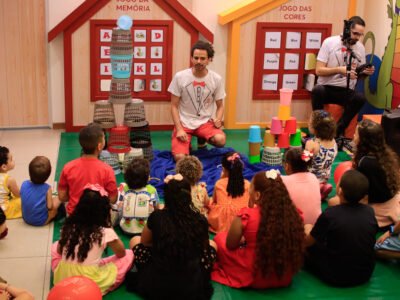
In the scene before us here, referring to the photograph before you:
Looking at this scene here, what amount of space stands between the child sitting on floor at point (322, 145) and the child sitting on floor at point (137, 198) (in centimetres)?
155

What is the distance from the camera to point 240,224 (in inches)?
128

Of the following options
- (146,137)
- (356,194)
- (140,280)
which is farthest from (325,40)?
(140,280)

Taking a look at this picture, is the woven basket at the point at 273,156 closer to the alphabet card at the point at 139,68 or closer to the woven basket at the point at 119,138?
the woven basket at the point at 119,138

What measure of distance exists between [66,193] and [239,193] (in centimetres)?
127

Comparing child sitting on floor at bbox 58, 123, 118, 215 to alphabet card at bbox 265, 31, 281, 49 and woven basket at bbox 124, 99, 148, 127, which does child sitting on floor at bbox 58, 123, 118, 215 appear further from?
alphabet card at bbox 265, 31, 281, 49

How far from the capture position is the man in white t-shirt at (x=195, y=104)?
5.82 m

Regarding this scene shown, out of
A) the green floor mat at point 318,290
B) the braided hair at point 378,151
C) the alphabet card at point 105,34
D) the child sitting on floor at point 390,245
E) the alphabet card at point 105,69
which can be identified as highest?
the alphabet card at point 105,34

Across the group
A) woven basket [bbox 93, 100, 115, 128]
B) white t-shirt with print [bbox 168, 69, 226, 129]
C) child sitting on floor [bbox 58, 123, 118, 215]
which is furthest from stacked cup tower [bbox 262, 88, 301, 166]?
child sitting on floor [bbox 58, 123, 118, 215]

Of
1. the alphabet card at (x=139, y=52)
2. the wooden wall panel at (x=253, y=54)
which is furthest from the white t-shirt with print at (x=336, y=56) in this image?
the alphabet card at (x=139, y=52)

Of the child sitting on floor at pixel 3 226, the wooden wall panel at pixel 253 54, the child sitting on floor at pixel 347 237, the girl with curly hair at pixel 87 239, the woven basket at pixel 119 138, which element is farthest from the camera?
the wooden wall panel at pixel 253 54

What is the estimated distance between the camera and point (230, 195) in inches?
159

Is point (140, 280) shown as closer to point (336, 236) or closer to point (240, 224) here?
point (240, 224)

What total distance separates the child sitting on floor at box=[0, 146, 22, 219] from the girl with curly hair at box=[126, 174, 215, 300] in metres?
1.52

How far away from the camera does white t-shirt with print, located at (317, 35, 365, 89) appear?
21.7ft
